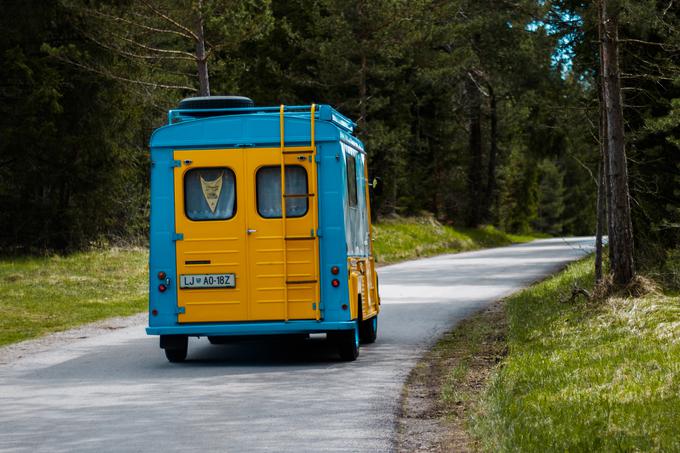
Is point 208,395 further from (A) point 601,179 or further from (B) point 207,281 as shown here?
(A) point 601,179

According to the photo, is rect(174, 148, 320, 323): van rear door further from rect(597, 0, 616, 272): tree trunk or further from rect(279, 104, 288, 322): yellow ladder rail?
rect(597, 0, 616, 272): tree trunk

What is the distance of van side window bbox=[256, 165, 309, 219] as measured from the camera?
42.8ft

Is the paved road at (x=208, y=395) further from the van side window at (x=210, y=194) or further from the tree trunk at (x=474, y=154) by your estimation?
the tree trunk at (x=474, y=154)

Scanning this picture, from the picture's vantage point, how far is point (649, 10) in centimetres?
1585

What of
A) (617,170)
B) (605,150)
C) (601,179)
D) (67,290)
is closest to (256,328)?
(617,170)

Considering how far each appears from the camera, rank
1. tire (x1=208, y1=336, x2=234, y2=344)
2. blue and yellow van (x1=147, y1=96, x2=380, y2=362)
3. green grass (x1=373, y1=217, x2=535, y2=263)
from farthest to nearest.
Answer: green grass (x1=373, y1=217, x2=535, y2=263) → tire (x1=208, y1=336, x2=234, y2=344) → blue and yellow van (x1=147, y1=96, x2=380, y2=362)

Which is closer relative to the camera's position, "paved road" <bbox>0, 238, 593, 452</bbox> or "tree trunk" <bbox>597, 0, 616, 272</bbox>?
"paved road" <bbox>0, 238, 593, 452</bbox>

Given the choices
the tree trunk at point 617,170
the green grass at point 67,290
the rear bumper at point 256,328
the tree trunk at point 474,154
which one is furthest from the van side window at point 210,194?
the tree trunk at point 474,154

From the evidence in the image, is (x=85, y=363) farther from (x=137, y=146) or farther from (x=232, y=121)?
(x=137, y=146)

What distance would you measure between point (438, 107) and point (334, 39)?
13696mm

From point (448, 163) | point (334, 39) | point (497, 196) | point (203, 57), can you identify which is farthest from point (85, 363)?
point (497, 196)

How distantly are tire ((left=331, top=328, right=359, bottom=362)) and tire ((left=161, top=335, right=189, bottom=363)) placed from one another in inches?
70.2

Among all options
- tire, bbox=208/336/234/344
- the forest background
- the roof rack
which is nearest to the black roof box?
the roof rack

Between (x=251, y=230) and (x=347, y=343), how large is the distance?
68.8 inches
